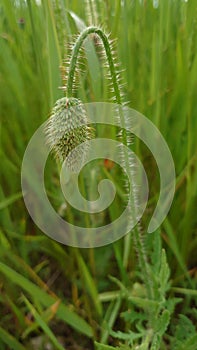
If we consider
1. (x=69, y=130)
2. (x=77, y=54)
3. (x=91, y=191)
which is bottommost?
(x=91, y=191)

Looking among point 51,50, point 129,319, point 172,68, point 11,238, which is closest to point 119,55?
point 172,68

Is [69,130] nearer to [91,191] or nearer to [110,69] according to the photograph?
[110,69]

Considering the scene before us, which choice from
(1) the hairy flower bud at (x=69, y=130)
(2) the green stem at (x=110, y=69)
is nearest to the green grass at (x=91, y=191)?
(2) the green stem at (x=110, y=69)

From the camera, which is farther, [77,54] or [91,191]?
[91,191]

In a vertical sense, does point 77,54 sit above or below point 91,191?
above

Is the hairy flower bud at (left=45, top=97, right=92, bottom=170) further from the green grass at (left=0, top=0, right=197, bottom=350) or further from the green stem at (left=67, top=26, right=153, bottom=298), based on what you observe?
the green grass at (left=0, top=0, right=197, bottom=350)

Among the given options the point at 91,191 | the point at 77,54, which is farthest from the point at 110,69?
the point at 91,191
